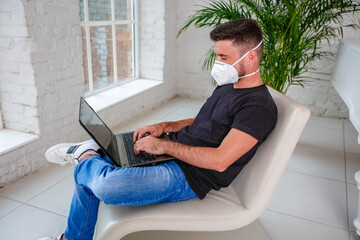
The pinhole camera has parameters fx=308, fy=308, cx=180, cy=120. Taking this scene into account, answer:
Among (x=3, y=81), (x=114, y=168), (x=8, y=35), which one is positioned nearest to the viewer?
(x=114, y=168)

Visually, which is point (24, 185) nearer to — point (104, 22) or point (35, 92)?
point (35, 92)

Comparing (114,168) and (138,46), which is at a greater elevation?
(138,46)

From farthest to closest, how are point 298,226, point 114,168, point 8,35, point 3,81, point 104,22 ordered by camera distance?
point 104,22
point 3,81
point 8,35
point 298,226
point 114,168

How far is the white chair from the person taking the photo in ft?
3.95

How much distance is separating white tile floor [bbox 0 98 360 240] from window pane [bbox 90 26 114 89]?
4.06 ft

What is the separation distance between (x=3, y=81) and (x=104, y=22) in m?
1.31

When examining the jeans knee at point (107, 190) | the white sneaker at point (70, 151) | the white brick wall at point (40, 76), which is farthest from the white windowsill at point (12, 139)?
the jeans knee at point (107, 190)

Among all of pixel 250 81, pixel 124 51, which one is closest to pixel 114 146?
pixel 250 81

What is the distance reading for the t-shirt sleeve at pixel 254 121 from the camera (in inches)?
46.5

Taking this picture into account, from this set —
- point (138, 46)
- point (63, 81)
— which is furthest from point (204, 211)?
point (138, 46)

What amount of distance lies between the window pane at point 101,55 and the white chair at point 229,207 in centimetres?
216

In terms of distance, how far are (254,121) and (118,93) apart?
2443 millimetres

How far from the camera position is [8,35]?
2.08 meters

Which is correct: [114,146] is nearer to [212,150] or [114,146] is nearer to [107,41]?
[212,150]
